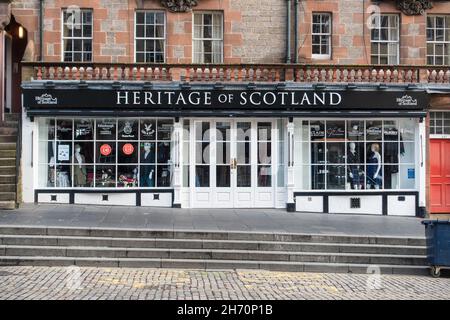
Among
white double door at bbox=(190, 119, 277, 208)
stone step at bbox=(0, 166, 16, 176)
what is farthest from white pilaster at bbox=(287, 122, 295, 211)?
stone step at bbox=(0, 166, 16, 176)

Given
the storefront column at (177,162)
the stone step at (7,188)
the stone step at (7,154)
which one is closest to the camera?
the stone step at (7,188)

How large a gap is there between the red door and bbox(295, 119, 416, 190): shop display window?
0.76 meters

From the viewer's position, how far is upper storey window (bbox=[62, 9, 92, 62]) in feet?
59.8

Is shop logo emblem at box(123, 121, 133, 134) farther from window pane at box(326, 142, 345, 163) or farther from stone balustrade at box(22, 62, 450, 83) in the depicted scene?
window pane at box(326, 142, 345, 163)

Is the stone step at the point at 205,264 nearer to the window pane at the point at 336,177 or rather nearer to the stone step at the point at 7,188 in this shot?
the stone step at the point at 7,188

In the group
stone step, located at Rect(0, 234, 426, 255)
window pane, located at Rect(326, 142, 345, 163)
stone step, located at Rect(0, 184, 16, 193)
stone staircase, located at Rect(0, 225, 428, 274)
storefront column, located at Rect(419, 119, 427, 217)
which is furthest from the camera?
window pane, located at Rect(326, 142, 345, 163)

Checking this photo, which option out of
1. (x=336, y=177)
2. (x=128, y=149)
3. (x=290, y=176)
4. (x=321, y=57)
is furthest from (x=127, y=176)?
(x=321, y=57)

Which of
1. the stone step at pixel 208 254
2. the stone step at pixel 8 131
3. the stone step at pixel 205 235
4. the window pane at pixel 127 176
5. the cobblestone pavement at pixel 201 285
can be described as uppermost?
the stone step at pixel 8 131

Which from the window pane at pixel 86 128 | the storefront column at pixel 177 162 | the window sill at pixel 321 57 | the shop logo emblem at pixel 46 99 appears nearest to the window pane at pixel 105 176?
the window pane at pixel 86 128

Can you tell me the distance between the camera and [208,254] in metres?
12.1

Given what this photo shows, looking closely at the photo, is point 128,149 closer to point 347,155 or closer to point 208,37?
point 208,37

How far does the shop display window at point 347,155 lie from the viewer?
1825 centimetres

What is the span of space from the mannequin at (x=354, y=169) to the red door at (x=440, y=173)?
2.37m

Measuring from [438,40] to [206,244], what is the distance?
1124 centimetres
